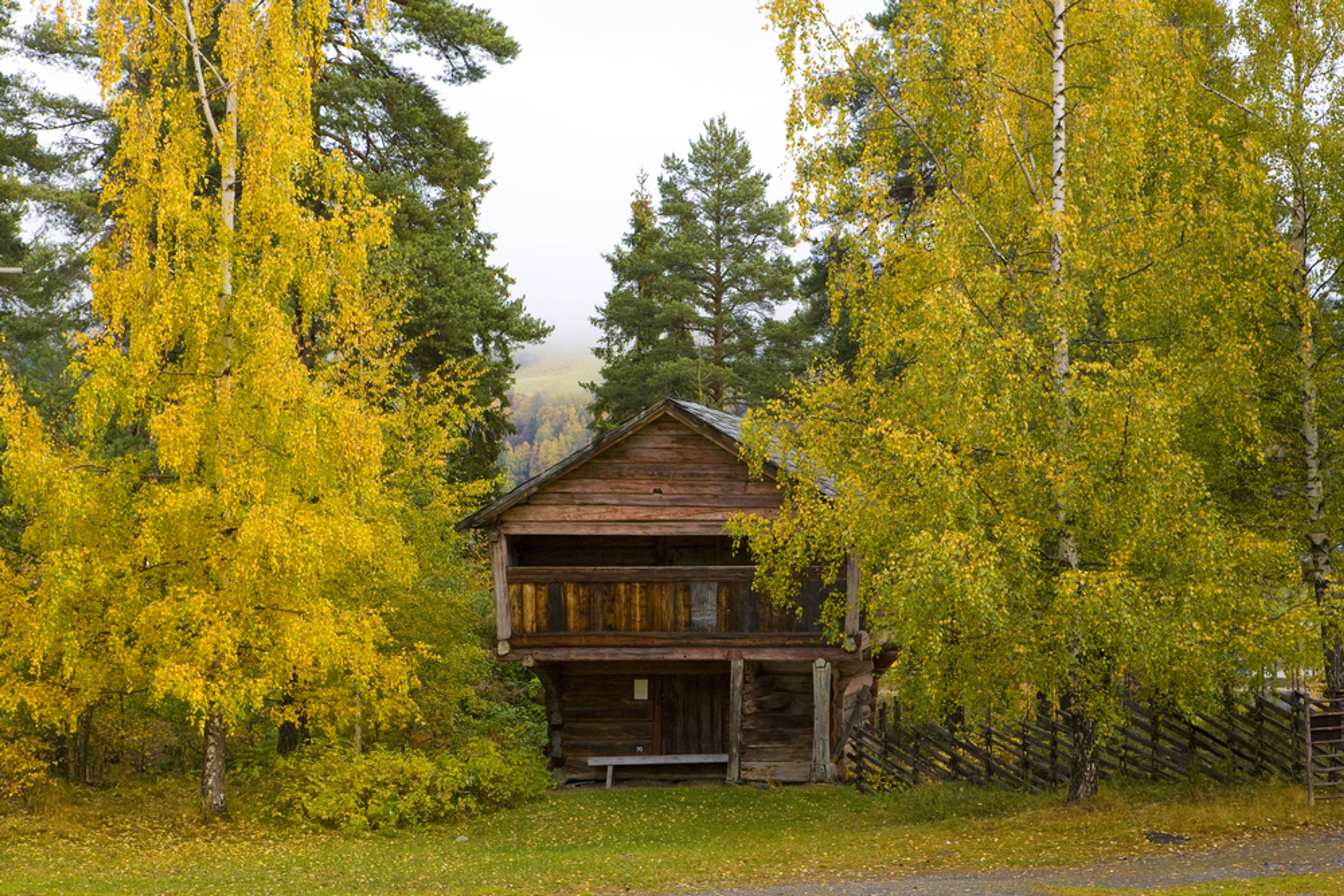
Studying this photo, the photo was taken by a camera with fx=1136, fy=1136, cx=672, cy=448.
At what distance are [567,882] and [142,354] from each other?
871 cm

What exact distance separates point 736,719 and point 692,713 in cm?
315

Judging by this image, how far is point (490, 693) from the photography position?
2481 cm

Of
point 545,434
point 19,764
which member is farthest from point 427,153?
point 545,434

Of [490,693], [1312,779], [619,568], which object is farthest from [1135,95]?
[490,693]

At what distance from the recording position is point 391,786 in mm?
17125

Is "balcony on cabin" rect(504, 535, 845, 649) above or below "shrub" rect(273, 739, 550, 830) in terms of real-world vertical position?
above

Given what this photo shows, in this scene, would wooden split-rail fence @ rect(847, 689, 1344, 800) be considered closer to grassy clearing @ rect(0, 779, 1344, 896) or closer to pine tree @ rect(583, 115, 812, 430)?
grassy clearing @ rect(0, 779, 1344, 896)

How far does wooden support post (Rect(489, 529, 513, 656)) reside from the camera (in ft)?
65.5

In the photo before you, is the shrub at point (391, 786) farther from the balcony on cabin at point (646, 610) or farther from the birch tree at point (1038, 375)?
the birch tree at point (1038, 375)

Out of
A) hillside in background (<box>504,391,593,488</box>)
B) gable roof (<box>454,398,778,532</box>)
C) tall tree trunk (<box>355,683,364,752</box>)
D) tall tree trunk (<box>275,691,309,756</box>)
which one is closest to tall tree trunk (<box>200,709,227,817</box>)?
tall tree trunk (<box>355,683,364,752</box>)

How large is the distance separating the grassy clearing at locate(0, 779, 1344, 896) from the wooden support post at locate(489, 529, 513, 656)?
3.21 metres

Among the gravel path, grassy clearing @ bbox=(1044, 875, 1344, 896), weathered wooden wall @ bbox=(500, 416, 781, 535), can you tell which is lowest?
the gravel path

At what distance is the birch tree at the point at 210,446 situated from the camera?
14430 millimetres

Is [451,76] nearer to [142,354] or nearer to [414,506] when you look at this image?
[414,506]
